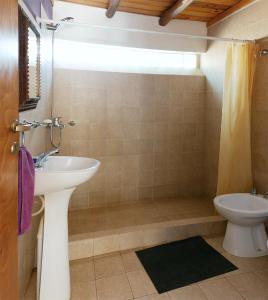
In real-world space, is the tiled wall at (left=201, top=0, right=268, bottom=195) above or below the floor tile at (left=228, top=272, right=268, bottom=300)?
above

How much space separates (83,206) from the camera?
10.0ft

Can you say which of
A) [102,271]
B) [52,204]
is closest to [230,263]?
[102,271]

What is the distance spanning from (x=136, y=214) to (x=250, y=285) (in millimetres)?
1313

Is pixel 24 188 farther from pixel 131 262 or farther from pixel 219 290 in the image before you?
pixel 219 290

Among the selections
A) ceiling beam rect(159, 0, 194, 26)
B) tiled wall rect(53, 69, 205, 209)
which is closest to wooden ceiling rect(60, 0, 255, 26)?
ceiling beam rect(159, 0, 194, 26)

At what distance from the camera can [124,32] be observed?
9.77 ft

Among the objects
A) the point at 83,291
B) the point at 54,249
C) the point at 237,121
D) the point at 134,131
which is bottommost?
the point at 83,291

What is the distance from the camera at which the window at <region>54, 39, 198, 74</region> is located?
286cm

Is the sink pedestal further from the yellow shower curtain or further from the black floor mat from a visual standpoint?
the yellow shower curtain

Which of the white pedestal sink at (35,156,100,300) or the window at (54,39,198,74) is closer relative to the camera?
the white pedestal sink at (35,156,100,300)

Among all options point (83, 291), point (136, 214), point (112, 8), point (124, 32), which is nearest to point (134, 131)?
point (136, 214)

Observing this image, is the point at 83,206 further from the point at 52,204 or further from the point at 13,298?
the point at 13,298

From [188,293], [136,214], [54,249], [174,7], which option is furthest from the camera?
[136,214]

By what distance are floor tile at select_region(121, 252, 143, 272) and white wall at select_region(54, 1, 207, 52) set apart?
2.29m
